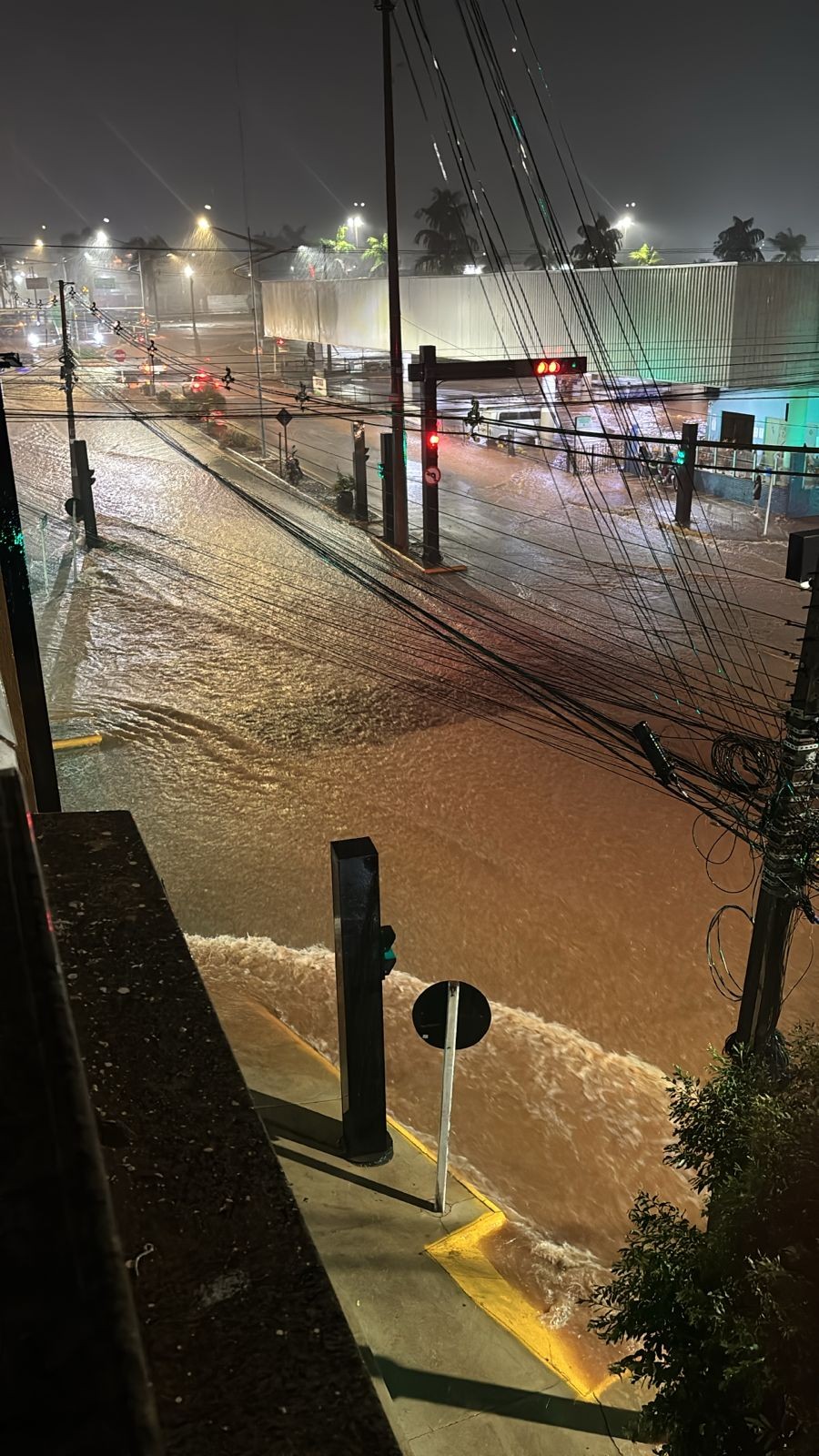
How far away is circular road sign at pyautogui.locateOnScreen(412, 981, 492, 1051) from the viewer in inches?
280

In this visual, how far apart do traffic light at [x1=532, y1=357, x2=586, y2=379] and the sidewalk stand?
17.6m

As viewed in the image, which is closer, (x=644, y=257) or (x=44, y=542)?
(x=44, y=542)

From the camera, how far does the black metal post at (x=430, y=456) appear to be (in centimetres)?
2334

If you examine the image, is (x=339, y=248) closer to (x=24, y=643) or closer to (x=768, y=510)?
(x=768, y=510)

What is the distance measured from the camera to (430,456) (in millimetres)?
24391

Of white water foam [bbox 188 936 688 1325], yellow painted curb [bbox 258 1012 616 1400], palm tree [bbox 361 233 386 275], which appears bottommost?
white water foam [bbox 188 936 688 1325]

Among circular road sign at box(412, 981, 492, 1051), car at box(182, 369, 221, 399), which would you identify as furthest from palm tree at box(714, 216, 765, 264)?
circular road sign at box(412, 981, 492, 1051)

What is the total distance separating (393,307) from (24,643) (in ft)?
62.4

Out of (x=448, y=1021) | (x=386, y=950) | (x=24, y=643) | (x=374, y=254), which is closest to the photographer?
(x=448, y=1021)

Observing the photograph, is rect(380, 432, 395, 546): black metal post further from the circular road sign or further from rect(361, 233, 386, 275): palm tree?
rect(361, 233, 386, 275): palm tree

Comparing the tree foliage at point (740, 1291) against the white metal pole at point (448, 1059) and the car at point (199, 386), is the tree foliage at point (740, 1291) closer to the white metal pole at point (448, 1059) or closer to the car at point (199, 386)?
the white metal pole at point (448, 1059)

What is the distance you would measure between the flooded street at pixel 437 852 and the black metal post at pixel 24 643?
4.40 meters

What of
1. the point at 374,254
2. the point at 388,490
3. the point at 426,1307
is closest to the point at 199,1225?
the point at 426,1307

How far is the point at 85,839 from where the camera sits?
258 cm
